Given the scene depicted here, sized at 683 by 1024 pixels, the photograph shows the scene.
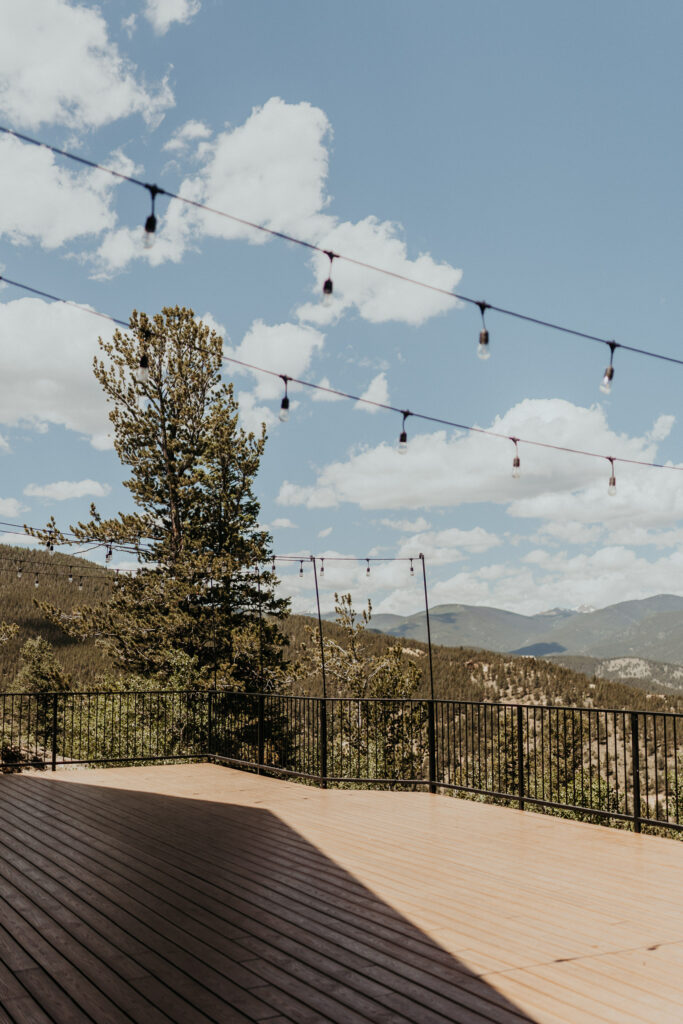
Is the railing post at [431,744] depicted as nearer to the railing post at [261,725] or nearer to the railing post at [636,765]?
the railing post at [261,725]

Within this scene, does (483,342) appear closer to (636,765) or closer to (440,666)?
(636,765)

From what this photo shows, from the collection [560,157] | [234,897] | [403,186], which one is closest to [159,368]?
[403,186]

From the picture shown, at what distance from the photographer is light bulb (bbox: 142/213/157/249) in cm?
503

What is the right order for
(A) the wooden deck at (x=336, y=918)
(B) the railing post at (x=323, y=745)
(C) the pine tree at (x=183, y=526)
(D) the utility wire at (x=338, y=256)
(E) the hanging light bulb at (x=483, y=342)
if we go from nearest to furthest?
(A) the wooden deck at (x=336, y=918)
(D) the utility wire at (x=338, y=256)
(E) the hanging light bulb at (x=483, y=342)
(B) the railing post at (x=323, y=745)
(C) the pine tree at (x=183, y=526)

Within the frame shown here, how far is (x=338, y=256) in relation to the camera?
21.3ft

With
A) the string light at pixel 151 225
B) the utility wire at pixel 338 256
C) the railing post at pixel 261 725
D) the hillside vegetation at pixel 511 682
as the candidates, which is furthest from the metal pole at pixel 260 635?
the hillside vegetation at pixel 511 682

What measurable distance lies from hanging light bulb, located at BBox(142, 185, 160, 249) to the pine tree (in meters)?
18.4

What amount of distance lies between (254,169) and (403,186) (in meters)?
4.54

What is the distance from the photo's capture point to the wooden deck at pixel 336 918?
316cm

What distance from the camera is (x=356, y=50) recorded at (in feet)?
32.2

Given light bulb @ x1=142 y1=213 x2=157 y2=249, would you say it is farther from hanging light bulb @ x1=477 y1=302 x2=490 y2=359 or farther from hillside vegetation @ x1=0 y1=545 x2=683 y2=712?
hillside vegetation @ x1=0 y1=545 x2=683 y2=712

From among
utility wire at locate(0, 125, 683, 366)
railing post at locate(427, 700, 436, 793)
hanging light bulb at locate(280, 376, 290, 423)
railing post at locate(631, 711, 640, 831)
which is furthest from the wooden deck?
utility wire at locate(0, 125, 683, 366)

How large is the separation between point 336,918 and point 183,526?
21.1 meters

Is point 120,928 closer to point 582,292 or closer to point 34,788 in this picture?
point 34,788
